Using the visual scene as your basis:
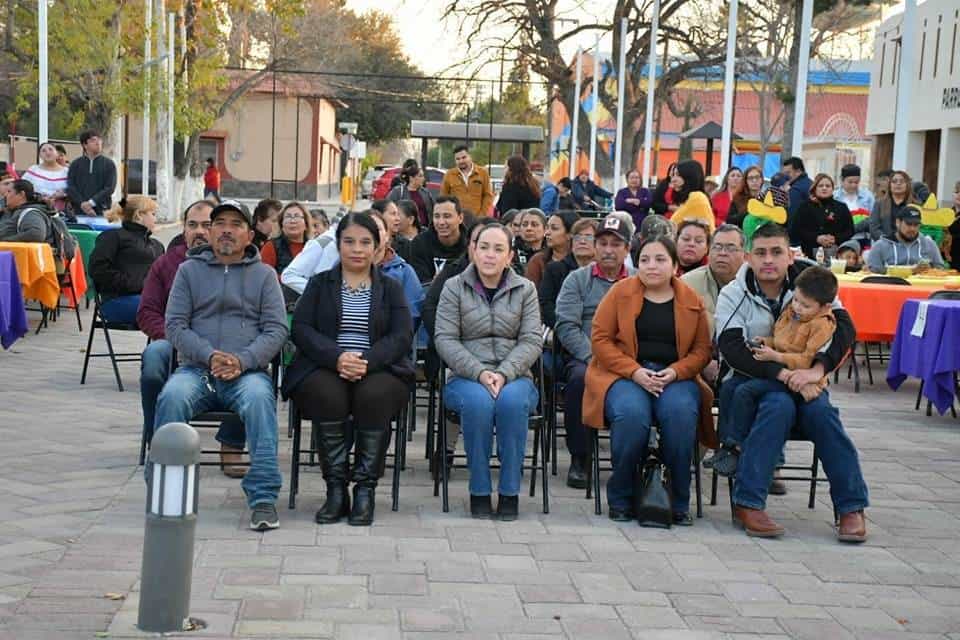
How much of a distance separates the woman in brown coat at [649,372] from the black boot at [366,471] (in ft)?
3.65

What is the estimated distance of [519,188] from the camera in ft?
55.5

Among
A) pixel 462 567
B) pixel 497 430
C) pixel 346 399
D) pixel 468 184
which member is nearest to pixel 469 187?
pixel 468 184

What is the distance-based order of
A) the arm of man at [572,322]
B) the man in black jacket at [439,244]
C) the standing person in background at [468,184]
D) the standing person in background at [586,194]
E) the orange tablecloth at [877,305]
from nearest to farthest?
the arm of man at [572,322] → the man in black jacket at [439,244] → the orange tablecloth at [877,305] → the standing person in background at [468,184] → the standing person in background at [586,194]

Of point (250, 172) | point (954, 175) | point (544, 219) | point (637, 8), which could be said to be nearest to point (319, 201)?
point (250, 172)

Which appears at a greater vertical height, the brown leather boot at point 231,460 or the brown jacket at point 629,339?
the brown jacket at point 629,339

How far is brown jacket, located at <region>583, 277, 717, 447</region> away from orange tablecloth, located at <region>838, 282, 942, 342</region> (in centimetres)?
479

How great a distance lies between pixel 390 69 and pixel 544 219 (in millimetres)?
64557

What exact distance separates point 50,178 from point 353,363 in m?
10.9

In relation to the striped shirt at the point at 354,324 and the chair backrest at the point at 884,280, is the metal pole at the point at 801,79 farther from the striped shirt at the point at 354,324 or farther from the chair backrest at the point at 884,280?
the striped shirt at the point at 354,324

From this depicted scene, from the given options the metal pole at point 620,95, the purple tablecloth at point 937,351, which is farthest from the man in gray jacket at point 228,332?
the metal pole at point 620,95

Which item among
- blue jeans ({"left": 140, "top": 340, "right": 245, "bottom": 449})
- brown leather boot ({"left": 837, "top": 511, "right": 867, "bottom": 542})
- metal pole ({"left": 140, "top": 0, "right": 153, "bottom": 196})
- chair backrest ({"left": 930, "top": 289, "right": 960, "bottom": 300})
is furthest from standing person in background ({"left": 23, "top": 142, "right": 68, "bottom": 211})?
metal pole ({"left": 140, "top": 0, "right": 153, "bottom": 196})

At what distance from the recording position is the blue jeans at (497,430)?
7297 millimetres

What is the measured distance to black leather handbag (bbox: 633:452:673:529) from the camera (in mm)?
7242

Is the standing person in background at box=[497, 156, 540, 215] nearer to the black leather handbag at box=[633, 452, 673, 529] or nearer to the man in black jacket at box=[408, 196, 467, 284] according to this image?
the man in black jacket at box=[408, 196, 467, 284]
